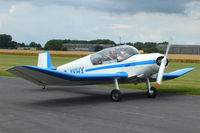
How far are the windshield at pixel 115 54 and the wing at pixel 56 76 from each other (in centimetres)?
69

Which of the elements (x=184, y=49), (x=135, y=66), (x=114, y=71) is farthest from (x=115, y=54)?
(x=184, y=49)

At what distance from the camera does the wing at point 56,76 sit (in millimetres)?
9859

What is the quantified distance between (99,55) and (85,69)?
833mm

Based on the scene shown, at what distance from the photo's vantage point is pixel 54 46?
485 ft

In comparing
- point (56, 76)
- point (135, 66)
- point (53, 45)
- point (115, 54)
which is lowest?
point (56, 76)

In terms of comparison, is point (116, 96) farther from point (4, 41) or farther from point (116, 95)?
point (4, 41)

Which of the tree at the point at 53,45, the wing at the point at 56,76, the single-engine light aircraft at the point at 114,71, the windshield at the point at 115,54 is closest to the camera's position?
the wing at the point at 56,76

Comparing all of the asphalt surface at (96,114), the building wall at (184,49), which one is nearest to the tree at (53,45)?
the building wall at (184,49)

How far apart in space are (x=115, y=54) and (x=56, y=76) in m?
2.77

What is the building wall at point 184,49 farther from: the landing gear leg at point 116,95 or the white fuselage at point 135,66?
the landing gear leg at point 116,95

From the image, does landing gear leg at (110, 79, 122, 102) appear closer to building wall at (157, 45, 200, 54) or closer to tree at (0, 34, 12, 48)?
building wall at (157, 45, 200, 54)

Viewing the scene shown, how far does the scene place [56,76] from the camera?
1029 centimetres

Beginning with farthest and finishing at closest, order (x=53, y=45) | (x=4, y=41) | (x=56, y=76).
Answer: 1. (x=4, y=41)
2. (x=53, y=45)
3. (x=56, y=76)

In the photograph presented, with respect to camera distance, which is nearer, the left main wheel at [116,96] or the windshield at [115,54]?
the left main wheel at [116,96]
